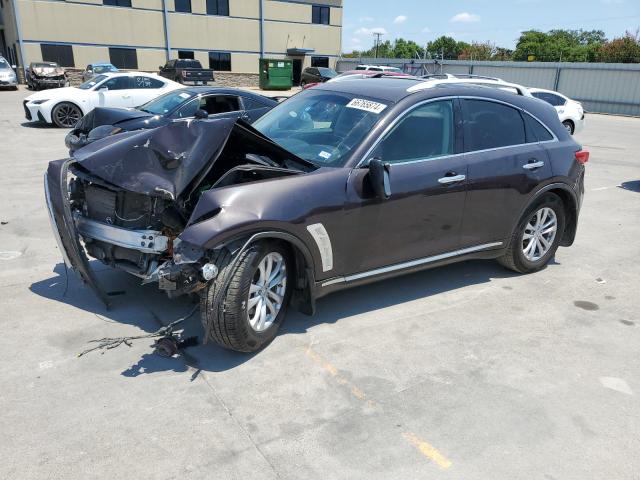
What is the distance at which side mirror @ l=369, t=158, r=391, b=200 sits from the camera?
3.81m

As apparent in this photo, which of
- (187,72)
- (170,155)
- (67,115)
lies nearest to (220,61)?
(187,72)

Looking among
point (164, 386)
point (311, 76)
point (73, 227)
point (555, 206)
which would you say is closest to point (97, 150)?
point (73, 227)

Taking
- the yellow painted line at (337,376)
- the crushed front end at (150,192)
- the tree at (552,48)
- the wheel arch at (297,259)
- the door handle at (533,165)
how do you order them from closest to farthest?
the yellow painted line at (337,376), the wheel arch at (297,259), the crushed front end at (150,192), the door handle at (533,165), the tree at (552,48)

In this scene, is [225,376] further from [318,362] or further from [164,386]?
[318,362]

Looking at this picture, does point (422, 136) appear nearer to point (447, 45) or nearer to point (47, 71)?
point (47, 71)

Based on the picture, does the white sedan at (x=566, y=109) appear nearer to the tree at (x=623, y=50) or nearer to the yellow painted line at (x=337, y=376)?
the yellow painted line at (x=337, y=376)

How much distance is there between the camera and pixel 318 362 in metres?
3.70

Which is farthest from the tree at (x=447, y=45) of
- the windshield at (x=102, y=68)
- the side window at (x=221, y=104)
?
the side window at (x=221, y=104)

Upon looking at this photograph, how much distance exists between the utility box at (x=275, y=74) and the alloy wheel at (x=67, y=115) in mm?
23760

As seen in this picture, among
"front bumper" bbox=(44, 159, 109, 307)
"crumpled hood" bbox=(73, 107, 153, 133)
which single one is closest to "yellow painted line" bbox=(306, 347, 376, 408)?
"front bumper" bbox=(44, 159, 109, 307)

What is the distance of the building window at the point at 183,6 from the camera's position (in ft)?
127

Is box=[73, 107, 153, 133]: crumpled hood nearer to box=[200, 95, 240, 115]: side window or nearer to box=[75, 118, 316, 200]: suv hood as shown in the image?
box=[200, 95, 240, 115]: side window

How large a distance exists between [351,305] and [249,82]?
41591 mm

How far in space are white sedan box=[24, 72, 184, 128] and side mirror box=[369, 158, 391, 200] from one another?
1251 centimetres
